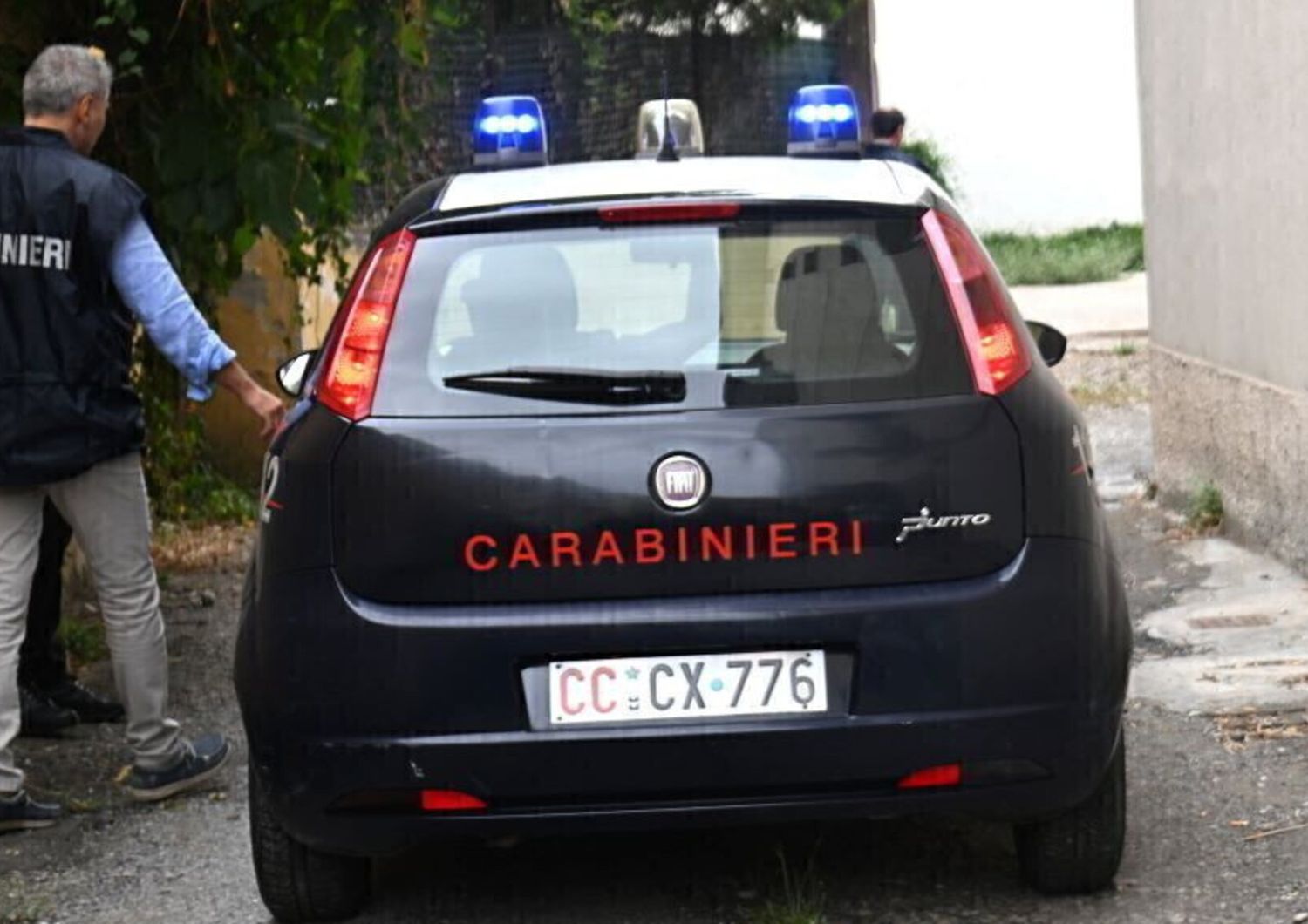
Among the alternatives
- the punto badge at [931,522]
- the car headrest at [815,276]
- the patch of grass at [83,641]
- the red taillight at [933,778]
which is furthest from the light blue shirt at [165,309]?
the patch of grass at [83,641]

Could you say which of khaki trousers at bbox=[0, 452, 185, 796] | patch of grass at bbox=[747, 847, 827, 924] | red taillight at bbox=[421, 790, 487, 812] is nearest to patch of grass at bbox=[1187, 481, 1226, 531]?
patch of grass at bbox=[747, 847, 827, 924]

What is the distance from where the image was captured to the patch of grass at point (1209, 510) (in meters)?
9.50

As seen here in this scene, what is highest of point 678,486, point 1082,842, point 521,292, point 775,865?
point 521,292

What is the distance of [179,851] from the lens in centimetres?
587

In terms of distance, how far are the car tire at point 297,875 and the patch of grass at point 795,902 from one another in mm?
813

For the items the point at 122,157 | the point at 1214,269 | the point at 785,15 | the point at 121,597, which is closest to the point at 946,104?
the point at 785,15

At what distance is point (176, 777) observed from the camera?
6324mm

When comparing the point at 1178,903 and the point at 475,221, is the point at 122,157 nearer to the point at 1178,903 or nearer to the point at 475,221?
the point at 475,221

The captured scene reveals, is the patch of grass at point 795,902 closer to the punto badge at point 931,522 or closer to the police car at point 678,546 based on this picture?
the police car at point 678,546

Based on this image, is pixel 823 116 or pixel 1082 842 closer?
pixel 1082 842

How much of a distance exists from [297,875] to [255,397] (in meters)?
1.25

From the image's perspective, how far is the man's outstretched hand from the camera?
19.0 ft

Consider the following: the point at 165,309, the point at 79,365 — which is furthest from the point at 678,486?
the point at 79,365

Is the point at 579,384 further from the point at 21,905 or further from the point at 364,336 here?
the point at 21,905
